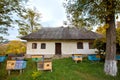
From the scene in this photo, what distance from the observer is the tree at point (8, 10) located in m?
13.6

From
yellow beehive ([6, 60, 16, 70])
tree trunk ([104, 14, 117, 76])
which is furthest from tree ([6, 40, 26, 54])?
tree trunk ([104, 14, 117, 76])

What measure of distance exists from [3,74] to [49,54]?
1054 centimetres

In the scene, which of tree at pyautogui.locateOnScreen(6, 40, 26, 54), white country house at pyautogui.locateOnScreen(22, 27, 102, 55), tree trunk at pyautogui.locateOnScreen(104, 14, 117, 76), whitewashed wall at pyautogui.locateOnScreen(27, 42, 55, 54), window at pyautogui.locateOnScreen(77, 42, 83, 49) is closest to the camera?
tree trunk at pyautogui.locateOnScreen(104, 14, 117, 76)

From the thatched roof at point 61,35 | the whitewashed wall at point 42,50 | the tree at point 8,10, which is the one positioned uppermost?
the tree at point 8,10

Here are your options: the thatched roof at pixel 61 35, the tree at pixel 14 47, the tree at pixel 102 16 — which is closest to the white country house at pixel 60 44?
the thatched roof at pixel 61 35

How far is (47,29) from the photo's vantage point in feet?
82.0

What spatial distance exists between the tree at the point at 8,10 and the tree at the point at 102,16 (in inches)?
194

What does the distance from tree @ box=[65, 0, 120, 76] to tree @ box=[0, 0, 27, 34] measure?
16.2 ft

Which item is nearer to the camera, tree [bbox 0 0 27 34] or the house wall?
tree [bbox 0 0 27 34]

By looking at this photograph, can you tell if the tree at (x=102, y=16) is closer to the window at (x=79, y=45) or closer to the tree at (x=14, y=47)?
the window at (x=79, y=45)

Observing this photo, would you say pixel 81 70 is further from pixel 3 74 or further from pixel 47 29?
pixel 47 29

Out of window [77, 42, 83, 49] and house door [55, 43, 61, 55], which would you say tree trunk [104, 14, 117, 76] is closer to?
window [77, 42, 83, 49]

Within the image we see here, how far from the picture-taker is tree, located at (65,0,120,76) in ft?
35.6

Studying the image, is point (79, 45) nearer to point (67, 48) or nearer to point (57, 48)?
point (67, 48)
